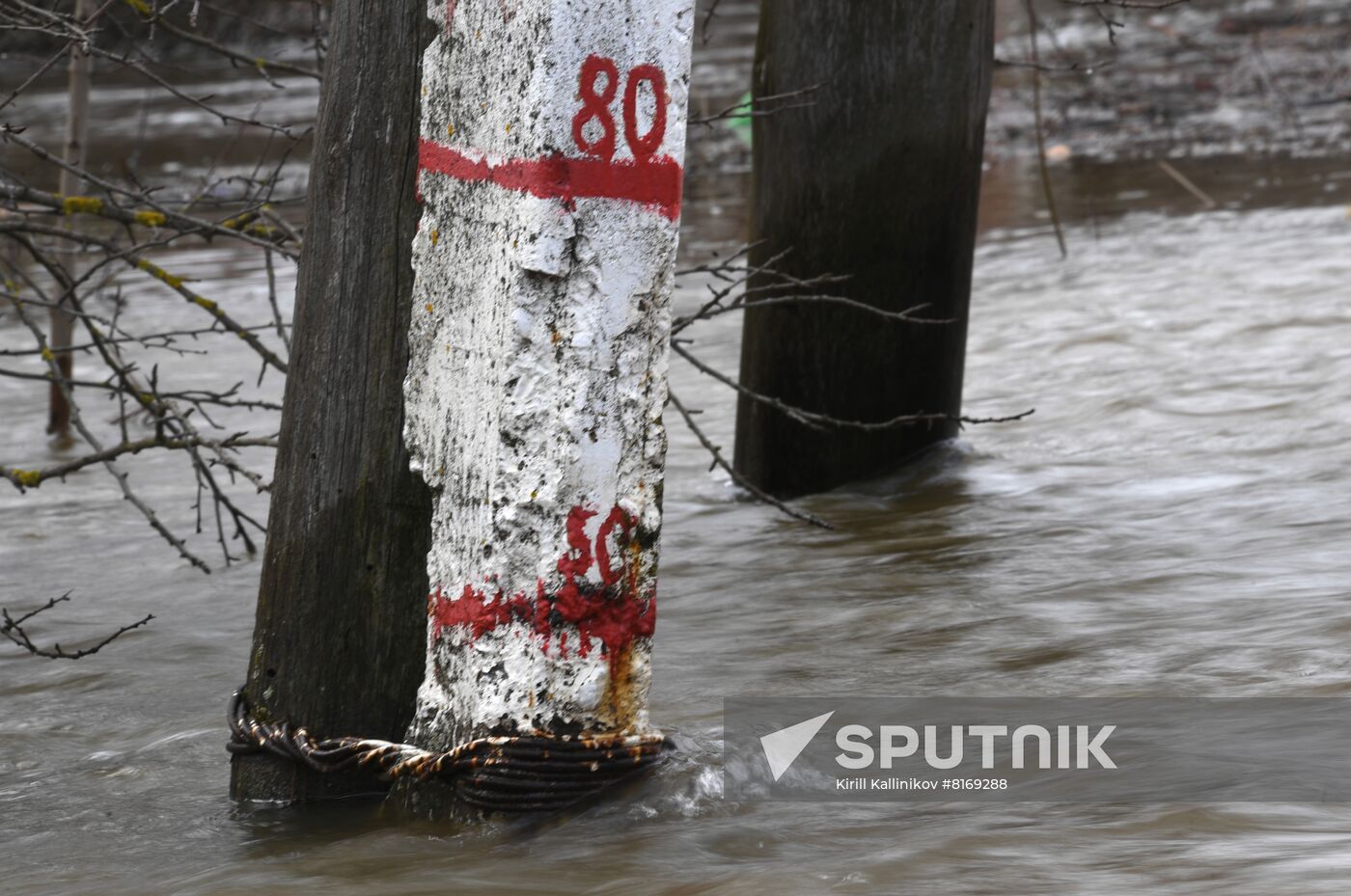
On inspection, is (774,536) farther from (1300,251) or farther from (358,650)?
(1300,251)

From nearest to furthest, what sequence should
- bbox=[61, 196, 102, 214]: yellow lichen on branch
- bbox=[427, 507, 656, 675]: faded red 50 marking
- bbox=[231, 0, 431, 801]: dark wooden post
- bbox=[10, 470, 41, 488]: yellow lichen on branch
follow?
bbox=[427, 507, 656, 675]: faded red 50 marking
bbox=[231, 0, 431, 801]: dark wooden post
bbox=[10, 470, 41, 488]: yellow lichen on branch
bbox=[61, 196, 102, 214]: yellow lichen on branch

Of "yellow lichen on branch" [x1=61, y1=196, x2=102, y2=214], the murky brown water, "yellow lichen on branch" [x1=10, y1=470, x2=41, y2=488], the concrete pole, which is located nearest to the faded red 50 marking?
the concrete pole

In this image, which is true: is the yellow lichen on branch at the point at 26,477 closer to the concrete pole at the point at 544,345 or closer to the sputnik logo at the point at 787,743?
the concrete pole at the point at 544,345

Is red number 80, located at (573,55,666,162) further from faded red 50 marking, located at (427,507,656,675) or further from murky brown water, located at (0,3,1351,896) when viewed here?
murky brown water, located at (0,3,1351,896)

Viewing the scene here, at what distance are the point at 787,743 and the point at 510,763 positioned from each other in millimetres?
722

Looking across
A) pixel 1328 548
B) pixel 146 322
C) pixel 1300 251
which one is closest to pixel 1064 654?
pixel 1328 548

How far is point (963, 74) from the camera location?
5.35 meters

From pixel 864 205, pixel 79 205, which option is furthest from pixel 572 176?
pixel 864 205

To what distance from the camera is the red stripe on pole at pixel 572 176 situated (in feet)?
8.60

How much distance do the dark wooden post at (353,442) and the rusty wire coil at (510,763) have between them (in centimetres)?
7

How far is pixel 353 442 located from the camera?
115 inches

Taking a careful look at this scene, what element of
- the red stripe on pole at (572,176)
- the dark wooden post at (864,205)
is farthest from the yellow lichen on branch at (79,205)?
the red stripe on pole at (572,176)

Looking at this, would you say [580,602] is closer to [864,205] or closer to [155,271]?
[155,271]

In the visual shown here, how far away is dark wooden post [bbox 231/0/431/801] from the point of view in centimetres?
287
